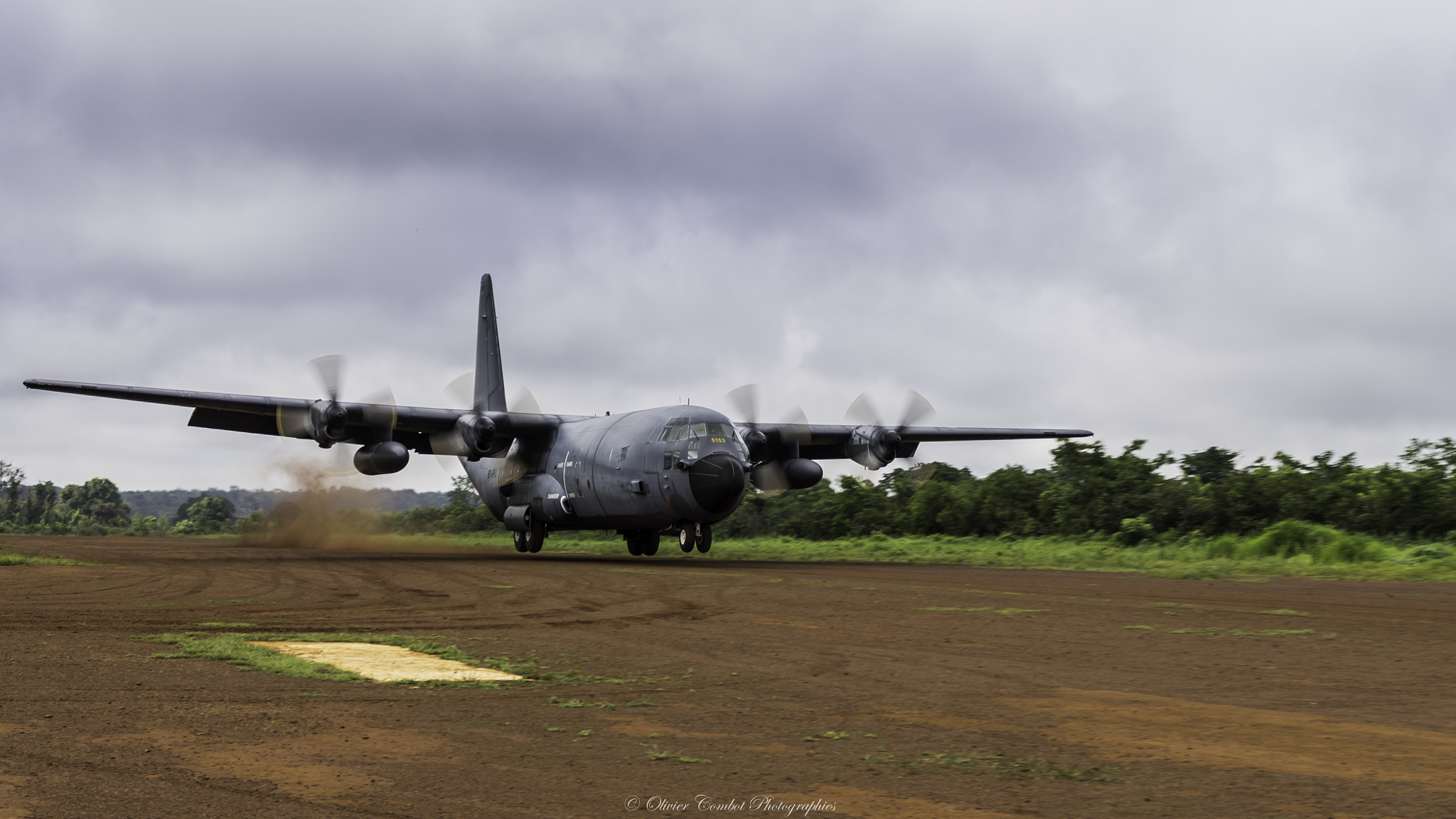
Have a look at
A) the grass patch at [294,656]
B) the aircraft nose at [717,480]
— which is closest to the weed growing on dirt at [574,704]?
the grass patch at [294,656]

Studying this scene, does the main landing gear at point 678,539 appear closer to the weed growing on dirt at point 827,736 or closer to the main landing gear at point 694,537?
the main landing gear at point 694,537

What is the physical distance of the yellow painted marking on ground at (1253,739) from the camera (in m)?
5.61

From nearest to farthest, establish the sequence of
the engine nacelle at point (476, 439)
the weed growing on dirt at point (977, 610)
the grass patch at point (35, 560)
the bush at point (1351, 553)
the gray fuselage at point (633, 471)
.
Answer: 1. the weed growing on dirt at point (977, 610)
2. the grass patch at point (35, 560)
3. the bush at point (1351, 553)
4. the gray fuselage at point (633, 471)
5. the engine nacelle at point (476, 439)

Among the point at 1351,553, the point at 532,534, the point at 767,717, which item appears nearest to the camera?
the point at 767,717

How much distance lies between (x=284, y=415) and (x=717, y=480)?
44.3ft

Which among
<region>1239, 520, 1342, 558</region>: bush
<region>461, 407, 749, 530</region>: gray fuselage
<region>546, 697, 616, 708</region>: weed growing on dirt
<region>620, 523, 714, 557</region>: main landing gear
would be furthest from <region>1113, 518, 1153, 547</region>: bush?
<region>546, 697, 616, 708</region>: weed growing on dirt

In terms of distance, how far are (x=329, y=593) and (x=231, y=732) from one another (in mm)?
11554

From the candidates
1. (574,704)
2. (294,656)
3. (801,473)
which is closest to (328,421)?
(801,473)

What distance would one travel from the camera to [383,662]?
375 inches

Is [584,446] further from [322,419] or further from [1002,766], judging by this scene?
[1002,766]

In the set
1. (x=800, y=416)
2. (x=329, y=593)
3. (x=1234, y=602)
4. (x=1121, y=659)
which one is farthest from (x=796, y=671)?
(x=800, y=416)

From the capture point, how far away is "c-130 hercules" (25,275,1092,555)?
2720 cm

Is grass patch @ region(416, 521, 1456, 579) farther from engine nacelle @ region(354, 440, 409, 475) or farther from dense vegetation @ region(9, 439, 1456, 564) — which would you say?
engine nacelle @ region(354, 440, 409, 475)

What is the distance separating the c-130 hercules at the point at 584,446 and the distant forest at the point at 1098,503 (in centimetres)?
219
